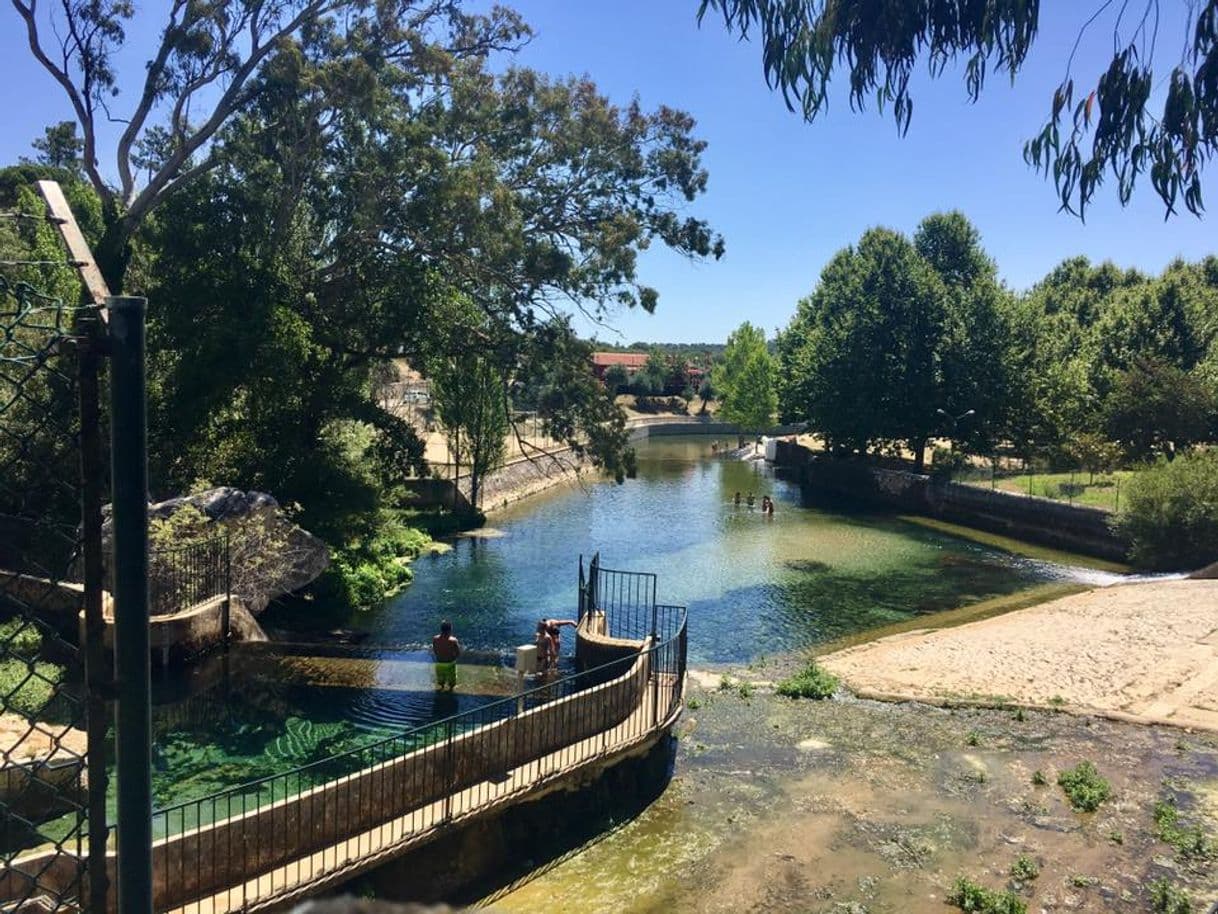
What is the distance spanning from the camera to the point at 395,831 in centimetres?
963

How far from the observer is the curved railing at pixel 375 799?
834 cm

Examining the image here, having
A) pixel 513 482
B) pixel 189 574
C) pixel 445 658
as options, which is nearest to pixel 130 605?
pixel 445 658

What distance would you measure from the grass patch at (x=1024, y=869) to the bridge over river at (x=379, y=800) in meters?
4.73

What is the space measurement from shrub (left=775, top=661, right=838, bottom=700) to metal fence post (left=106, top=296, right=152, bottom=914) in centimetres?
1578

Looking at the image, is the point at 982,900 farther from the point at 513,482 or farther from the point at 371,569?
the point at 513,482

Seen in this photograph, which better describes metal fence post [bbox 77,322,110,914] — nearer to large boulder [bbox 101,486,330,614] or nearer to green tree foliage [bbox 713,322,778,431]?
large boulder [bbox 101,486,330,614]

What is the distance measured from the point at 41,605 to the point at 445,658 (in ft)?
23.4

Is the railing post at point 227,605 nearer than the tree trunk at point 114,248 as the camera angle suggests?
Yes

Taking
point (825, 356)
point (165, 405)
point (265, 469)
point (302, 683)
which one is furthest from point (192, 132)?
point (825, 356)

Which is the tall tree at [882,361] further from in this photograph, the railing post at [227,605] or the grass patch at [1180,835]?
the railing post at [227,605]

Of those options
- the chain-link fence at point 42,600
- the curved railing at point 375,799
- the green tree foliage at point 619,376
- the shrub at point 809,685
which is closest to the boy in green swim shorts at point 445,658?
the curved railing at point 375,799

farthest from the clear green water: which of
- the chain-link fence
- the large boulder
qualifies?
the chain-link fence

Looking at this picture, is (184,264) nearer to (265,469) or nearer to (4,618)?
(265,469)

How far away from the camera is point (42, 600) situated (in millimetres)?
13906
